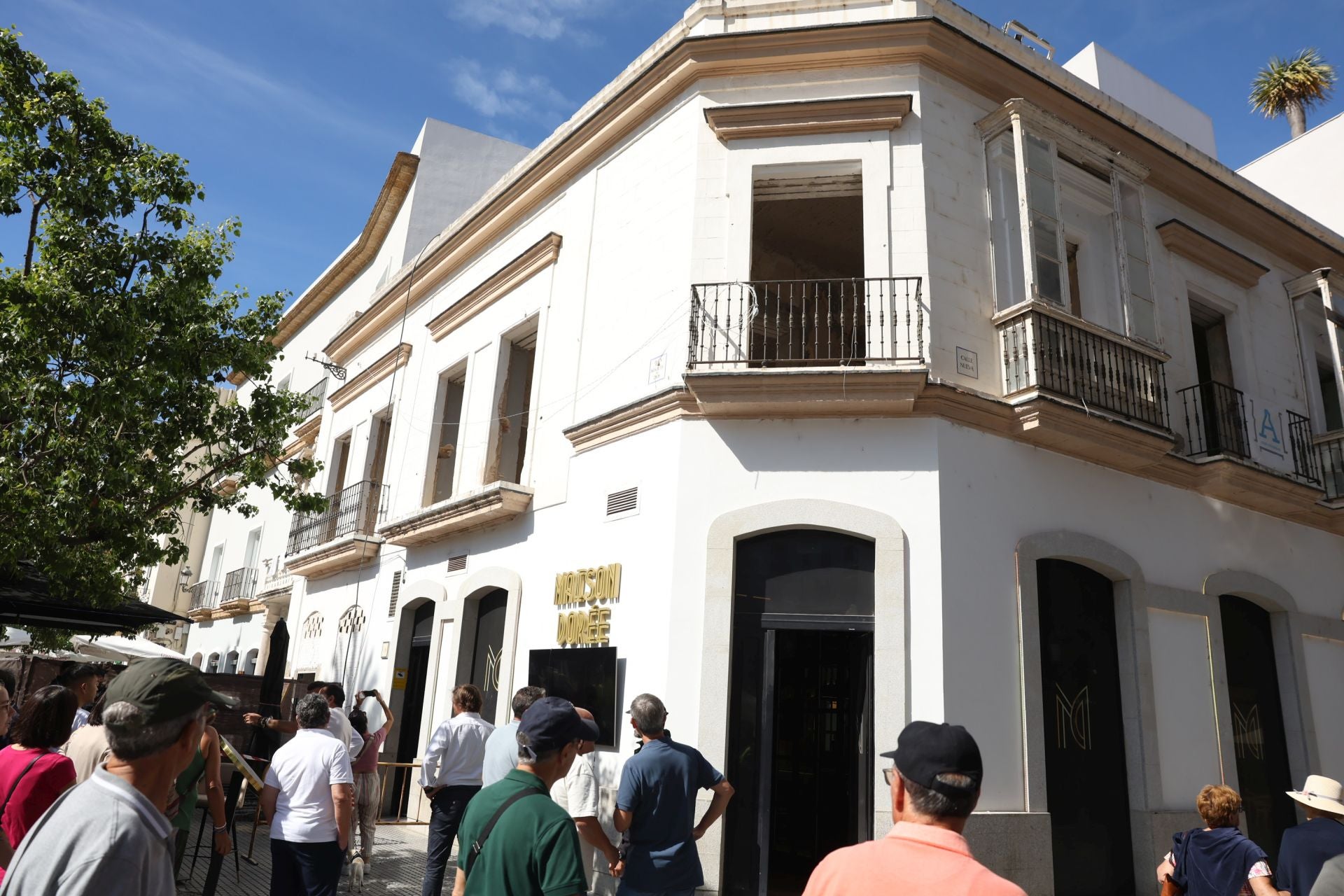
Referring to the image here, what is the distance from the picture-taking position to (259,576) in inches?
Result: 901

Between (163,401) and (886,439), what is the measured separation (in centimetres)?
871

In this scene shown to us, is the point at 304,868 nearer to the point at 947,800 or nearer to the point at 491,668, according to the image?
the point at 947,800

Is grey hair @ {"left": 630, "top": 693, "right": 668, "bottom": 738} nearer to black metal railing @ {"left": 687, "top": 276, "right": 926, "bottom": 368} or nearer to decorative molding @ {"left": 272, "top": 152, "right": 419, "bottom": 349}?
black metal railing @ {"left": 687, "top": 276, "right": 926, "bottom": 368}

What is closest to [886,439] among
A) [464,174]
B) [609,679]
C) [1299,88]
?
[609,679]

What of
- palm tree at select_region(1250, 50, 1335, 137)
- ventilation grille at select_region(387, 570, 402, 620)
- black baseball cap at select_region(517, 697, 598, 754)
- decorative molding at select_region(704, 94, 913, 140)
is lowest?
black baseball cap at select_region(517, 697, 598, 754)

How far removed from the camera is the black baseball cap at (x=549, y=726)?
10.7ft

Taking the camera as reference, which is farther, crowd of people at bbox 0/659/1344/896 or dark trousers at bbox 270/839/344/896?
dark trousers at bbox 270/839/344/896

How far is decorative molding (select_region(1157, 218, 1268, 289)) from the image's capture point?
11852mm

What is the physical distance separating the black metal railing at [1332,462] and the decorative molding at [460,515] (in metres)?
10.8

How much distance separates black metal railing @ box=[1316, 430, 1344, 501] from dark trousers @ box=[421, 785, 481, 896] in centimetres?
1180

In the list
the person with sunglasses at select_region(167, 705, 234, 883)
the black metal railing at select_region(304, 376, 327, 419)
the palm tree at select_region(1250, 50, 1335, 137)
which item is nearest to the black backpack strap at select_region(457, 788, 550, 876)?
the person with sunglasses at select_region(167, 705, 234, 883)

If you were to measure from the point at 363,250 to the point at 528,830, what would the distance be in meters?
19.7

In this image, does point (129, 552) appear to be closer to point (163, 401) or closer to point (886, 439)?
point (163, 401)

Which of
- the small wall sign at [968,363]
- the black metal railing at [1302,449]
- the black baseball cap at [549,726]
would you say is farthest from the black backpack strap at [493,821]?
the black metal railing at [1302,449]
